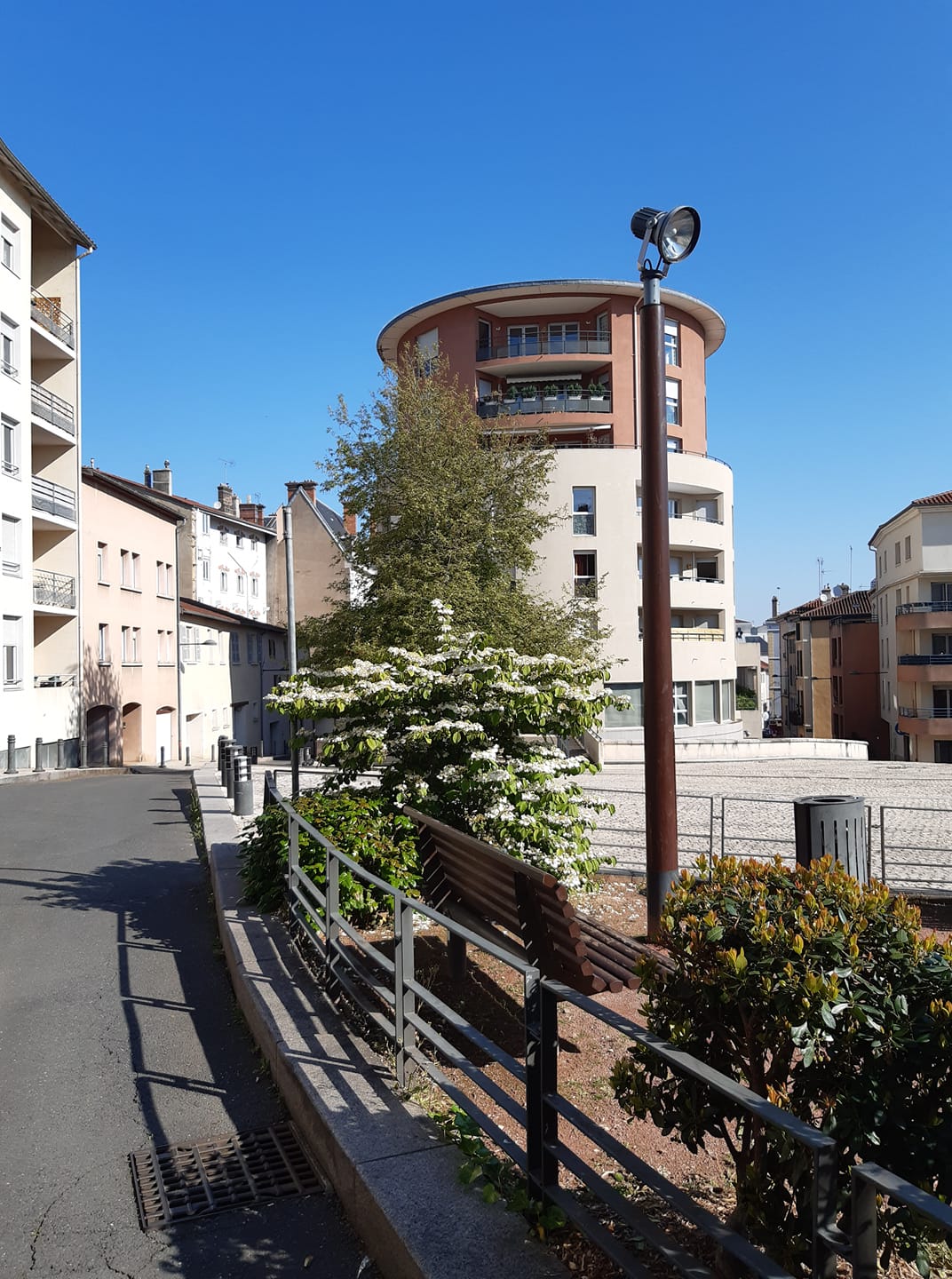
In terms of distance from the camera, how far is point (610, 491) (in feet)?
124

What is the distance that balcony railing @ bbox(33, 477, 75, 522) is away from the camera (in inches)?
1163

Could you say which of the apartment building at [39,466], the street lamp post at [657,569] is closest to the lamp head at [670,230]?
the street lamp post at [657,569]

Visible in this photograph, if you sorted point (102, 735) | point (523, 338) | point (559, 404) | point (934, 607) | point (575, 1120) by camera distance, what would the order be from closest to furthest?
point (575, 1120) → point (102, 735) → point (559, 404) → point (523, 338) → point (934, 607)

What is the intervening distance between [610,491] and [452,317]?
1122 centimetres

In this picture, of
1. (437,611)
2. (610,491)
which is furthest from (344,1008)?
(610,491)

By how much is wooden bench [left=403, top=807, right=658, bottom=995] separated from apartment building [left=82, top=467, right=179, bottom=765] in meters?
27.5

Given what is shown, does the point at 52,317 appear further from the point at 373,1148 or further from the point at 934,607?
the point at 934,607

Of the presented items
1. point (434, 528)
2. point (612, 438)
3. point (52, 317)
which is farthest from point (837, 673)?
point (52, 317)

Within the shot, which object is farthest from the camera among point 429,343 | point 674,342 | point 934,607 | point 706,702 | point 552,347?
point 934,607

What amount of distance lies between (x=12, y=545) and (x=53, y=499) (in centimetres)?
278

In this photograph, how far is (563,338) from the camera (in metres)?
42.0

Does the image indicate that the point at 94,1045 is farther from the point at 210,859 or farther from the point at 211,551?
the point at 211,551

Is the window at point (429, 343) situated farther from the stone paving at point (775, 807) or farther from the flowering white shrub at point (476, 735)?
the flowering white shrub at point (476, 735)

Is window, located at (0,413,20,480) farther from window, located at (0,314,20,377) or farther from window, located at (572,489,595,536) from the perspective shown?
window, located at (572,489,595,536)
